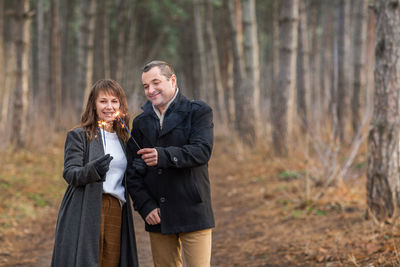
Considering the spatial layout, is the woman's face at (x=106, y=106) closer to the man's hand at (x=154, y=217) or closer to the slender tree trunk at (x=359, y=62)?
the man's hand at (x=154, y=217)

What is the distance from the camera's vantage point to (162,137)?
3193 mm

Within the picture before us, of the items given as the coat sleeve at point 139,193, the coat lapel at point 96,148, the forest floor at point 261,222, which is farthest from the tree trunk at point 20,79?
the coat sleeve at point 139,193

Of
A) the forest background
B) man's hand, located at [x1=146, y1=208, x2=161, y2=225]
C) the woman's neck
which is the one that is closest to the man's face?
the woman's neck

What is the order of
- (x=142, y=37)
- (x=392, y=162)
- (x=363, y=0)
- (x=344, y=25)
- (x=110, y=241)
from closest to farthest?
(x=110, y=241)
(x=392, y=162)
(x=363, y=0)
(x=344, y=25)
(x=142, y=37)

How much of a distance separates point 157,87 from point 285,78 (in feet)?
26.6

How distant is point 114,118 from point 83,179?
0.55 metres

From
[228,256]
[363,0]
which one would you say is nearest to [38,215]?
[228,256]

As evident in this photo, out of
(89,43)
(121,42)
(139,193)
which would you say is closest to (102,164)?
(139,193)

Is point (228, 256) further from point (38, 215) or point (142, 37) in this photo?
point (142, 37)

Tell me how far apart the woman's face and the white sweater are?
123 millimetres

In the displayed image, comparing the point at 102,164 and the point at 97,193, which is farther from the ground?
the point at 102,164

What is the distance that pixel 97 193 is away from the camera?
3174mm

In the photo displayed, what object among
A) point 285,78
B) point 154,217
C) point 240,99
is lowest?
point 154,217

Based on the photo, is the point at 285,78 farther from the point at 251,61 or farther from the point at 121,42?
the point at 121,42
